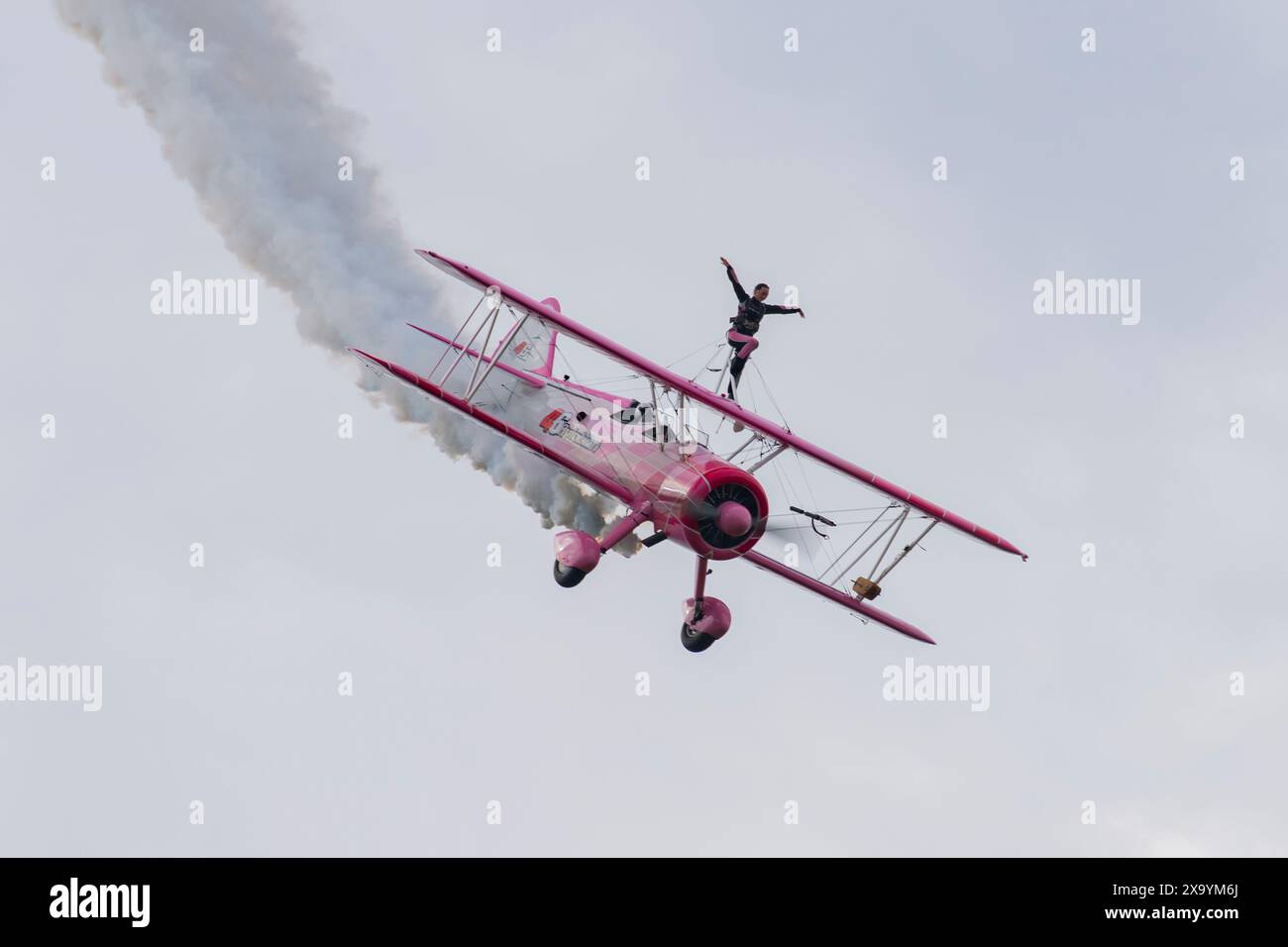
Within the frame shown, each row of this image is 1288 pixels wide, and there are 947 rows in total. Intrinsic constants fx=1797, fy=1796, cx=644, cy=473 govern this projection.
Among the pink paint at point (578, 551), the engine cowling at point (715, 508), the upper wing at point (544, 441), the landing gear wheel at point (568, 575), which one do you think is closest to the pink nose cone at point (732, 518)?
the engine cowling at point (715, 508)

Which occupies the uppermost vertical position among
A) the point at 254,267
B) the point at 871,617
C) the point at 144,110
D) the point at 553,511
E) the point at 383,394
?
the point at 144,110

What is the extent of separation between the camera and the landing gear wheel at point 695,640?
29.8m

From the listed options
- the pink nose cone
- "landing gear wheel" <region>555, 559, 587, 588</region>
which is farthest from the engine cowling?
"landing gear wheel" <region>555, 559, 587, 588</region>

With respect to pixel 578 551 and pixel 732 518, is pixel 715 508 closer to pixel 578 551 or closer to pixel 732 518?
pixel 732 518

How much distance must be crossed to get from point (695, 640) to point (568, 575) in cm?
280

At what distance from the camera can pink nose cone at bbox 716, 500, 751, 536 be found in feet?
90.2

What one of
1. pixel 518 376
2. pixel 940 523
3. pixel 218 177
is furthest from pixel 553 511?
pixel 218 177

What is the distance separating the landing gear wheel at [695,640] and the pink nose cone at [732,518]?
284 centimetres

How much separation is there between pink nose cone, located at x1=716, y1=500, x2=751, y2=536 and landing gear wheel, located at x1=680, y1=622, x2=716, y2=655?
2842mm

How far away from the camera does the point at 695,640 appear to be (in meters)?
29.9

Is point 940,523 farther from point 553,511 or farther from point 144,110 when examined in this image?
point 144,110

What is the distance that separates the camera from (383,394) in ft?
109

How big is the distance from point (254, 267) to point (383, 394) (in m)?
3.37

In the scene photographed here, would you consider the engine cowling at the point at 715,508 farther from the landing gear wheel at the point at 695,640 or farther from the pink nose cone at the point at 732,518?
the landing gear wheel at the point at 695,640
